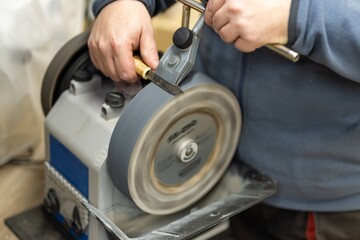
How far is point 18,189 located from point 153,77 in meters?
0.41

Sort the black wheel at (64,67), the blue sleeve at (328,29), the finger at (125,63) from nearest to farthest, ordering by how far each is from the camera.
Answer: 1. the blue sleeve at (328,29)
2. the finger at (125,63)
3. the black wheel at (64,67)

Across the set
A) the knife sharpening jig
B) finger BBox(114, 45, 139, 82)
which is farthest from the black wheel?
finger BBox(114, 45, 139, 82)

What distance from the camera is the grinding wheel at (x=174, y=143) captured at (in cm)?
79

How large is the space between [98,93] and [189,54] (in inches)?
8.4

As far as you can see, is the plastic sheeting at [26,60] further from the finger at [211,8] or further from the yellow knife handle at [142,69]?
the finger at [211,8]

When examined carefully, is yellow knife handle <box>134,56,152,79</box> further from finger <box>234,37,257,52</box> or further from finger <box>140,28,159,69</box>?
finger <box>234,37,257,52</box>

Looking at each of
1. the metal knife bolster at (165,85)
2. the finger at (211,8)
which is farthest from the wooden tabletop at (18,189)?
the finger at (211,8)

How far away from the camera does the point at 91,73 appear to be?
960mm

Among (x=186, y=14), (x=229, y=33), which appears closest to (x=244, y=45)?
(x=229, y=33)

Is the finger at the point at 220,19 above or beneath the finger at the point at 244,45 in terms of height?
above

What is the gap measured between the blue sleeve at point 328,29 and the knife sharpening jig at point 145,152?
0.48ft

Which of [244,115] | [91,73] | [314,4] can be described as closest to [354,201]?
[244,115]

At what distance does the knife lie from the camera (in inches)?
31.3

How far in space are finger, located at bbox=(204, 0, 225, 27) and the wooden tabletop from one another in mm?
487
